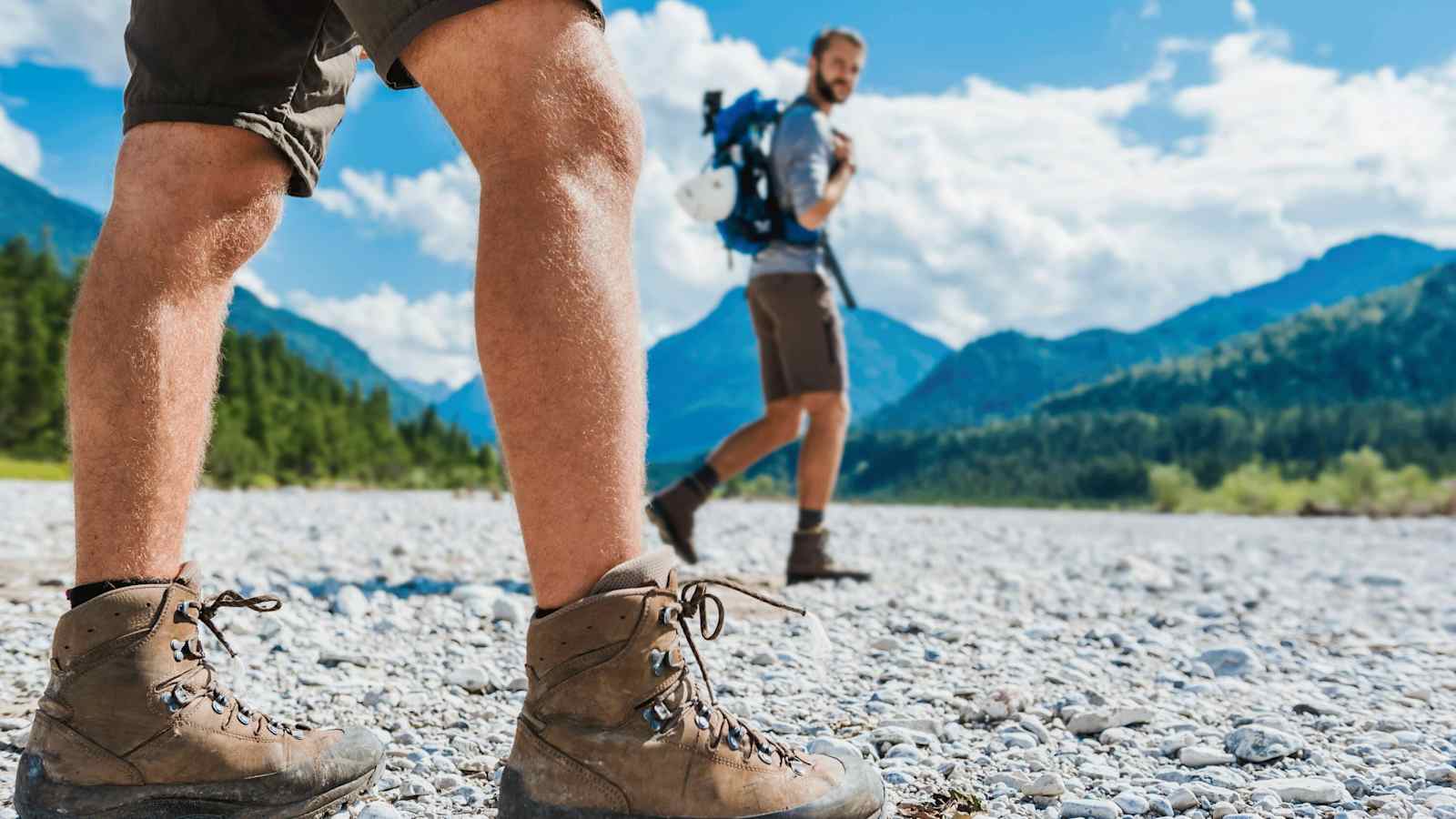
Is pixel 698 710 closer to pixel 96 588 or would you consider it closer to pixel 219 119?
pixel 96 588

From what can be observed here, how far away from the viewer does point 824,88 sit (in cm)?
634

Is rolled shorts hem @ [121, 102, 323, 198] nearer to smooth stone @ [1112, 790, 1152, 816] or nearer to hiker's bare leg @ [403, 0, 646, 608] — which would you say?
hiker's bare leg @ [403, 0, 646, 608]

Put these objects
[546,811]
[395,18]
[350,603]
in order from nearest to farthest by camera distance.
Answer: [395,18] < [546,811] < [350,603]

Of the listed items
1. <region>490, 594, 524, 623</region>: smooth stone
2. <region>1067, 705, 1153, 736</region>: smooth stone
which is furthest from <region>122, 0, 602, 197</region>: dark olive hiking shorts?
<region>490, 594, 524, 623</region>: smooth stone

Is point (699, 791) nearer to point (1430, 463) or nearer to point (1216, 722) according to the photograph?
point (1216, 722)

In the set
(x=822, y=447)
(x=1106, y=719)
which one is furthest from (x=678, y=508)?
(x=1106, y=719)

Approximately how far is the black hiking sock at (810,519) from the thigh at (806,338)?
0.71m

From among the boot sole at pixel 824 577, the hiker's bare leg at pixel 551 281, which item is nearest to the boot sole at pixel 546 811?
the hiker's bare leg at pixel 551 281

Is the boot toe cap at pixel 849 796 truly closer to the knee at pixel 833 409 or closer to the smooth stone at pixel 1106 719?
the smooth stone at pixel 1106 719

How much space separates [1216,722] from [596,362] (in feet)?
7.58

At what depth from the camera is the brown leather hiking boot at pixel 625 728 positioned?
1.64 meters

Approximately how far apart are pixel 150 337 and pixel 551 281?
0.87 meters

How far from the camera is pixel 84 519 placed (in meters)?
1.89

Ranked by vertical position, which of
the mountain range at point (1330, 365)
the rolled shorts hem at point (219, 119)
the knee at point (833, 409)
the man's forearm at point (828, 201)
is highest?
the mountain range at point (1330, 365)
